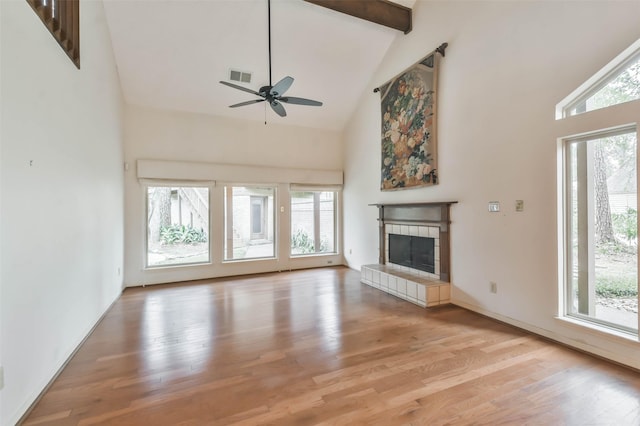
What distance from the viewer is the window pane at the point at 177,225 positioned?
5473 millimetres

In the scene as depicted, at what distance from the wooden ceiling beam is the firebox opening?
3502mm

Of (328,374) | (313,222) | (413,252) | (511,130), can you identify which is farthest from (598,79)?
(313,222)

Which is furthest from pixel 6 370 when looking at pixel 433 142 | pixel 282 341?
pixel 433 142

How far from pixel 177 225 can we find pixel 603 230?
6096mm

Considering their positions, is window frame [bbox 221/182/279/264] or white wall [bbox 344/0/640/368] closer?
white wall [bbox 344/0/640/368]

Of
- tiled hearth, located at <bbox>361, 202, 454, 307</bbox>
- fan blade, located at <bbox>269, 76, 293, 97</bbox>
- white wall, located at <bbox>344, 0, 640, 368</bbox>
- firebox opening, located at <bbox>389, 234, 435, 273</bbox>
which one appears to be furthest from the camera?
firebox opening, located at <bbox>389, 234, 435, 273</bbox>

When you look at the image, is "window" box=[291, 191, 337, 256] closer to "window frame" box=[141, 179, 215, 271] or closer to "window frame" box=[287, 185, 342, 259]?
"window frame" box=[287, 185, 342, 259]

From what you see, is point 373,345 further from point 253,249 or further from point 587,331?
point 253,249

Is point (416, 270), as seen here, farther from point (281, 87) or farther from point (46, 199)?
point (46, 199)

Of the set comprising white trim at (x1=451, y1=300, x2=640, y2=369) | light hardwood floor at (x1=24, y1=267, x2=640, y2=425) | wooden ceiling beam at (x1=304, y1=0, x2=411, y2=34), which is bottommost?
light hardwood floor at (x1=24, y1=267, x2=640, y2=425)

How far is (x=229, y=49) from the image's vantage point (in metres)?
4.74

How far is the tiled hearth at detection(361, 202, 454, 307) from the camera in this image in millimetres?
4137

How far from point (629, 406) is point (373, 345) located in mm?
1809

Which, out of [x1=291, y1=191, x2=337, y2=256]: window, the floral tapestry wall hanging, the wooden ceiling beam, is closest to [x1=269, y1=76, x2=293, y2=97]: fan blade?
the wooden ceiling beam
